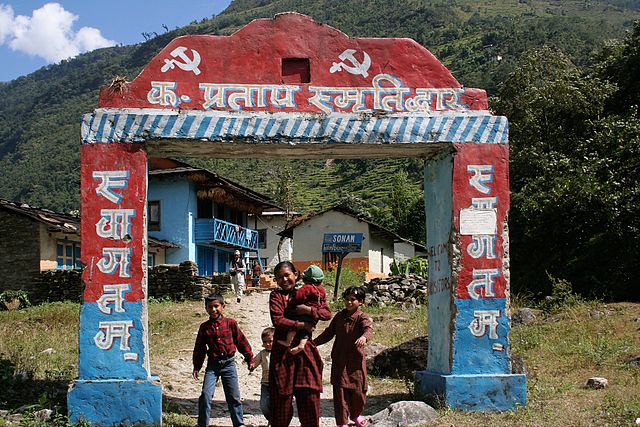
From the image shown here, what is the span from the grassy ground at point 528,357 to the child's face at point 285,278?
2693mm

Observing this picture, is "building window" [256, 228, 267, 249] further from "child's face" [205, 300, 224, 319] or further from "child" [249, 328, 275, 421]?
"child's face" [205, 300, 224, 319]

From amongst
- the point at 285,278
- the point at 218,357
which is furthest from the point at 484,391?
the point at 285,278

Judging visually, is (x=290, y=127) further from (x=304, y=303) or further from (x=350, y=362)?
(x=304, y=303)

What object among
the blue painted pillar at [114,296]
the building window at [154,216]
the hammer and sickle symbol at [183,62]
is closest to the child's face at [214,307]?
the blue painted pillar at [114,296]

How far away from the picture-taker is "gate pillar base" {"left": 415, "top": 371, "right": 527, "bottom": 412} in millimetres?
8852

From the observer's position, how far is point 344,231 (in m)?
39.6

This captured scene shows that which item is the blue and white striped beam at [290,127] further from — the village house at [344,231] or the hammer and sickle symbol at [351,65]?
the village house at [344,231]

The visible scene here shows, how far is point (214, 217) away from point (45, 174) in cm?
5561

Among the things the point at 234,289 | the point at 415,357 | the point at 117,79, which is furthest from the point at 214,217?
the point at 117,79

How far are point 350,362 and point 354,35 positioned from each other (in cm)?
9866

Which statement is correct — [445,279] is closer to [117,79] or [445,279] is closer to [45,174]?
[117,79]

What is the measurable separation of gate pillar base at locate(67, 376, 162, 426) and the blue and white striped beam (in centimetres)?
289

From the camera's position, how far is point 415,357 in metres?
11.8

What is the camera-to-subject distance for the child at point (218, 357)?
7.82 m
